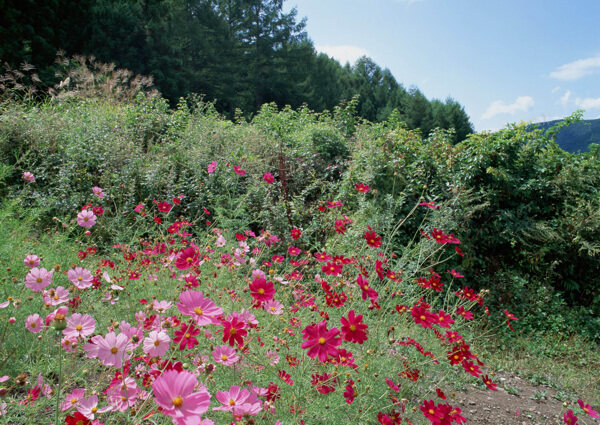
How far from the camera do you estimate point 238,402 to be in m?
0.83

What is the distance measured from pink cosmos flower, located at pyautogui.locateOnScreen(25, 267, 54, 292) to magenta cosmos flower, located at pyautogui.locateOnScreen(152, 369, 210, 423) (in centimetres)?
76

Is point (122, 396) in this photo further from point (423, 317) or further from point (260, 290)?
point (423, 317)

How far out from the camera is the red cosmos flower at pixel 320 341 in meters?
0.92

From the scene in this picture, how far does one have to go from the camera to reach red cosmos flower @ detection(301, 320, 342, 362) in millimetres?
917

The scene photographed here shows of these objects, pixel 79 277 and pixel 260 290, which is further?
pixel 79 277

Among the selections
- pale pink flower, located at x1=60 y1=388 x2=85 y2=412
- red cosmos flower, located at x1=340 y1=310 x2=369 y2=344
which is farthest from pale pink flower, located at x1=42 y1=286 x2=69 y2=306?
red cosmos flower, located at x1=340 y1=310 x2=369 y2=344

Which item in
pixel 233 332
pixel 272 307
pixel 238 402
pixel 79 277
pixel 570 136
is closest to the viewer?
pixel 238 402

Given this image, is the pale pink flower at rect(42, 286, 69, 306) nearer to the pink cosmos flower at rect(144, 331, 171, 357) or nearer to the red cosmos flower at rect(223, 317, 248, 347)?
the pink cosmos flower at rect(144, 331, 171, 357)

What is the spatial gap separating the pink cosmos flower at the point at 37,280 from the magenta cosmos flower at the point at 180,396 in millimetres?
759

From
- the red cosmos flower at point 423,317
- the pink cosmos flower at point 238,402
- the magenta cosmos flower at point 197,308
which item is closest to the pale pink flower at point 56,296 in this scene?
the magenta cosmos flower at point 197,308

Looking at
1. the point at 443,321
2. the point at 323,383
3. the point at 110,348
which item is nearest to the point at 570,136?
the point at 443,321

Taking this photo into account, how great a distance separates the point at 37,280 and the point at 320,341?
2.86ft

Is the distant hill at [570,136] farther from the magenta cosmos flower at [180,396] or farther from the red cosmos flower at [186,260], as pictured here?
the magenta cosmos flower at [180,396]

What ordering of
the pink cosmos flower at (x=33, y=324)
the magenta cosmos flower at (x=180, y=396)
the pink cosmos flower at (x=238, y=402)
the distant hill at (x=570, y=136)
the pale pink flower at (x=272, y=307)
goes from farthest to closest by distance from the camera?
the distant hill at (x=570, y=136) < the pale pink flower at (x=272, y=307) < the pink cosmos flower at (x=33, y=324) < the pink cosmos flower at (x=238, y=402) < the magenta cosmos flower at (x=180, y=396)
